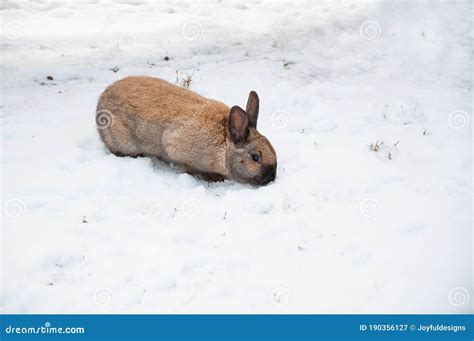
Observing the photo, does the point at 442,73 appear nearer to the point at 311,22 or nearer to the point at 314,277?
the point at 311,22

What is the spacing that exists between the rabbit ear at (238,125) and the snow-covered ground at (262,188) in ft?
1.86

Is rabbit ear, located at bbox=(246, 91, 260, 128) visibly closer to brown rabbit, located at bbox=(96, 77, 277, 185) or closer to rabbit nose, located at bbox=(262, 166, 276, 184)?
brown rabbit, located at bbox=(96, 77, 277, 185)

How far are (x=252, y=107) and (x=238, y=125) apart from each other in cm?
32

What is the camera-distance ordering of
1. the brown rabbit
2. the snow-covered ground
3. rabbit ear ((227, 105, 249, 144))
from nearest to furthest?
the snow-covered ground → rabbit ear ((227, 105, 249, 144)) → the brown rabbit

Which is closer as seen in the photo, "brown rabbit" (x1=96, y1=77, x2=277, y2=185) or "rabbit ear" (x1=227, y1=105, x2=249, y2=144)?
"rabbit ear" (x1=227, y1=105, x2=249, y2=144)

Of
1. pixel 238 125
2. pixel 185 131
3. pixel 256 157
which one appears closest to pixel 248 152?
pixel 256 157

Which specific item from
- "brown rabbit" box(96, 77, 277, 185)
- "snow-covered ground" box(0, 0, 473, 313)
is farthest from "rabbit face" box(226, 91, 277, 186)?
"snow-covered ground" box(0, 0, 473, 313)

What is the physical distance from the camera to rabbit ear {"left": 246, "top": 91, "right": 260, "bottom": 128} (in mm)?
6273

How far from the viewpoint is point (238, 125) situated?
6.16 metres

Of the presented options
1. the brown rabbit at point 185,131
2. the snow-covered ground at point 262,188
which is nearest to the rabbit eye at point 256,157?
the brown rabbit at point 185,131

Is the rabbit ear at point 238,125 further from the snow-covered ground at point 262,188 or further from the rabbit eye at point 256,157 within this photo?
the snow-covered ground at point 262,188

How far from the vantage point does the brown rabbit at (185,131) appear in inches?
243

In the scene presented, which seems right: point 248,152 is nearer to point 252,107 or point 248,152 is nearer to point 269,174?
point 269,174

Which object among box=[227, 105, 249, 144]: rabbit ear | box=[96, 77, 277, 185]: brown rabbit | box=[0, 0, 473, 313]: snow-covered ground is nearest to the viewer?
box=[0, 0, 473, 313]: snow-covered ground
